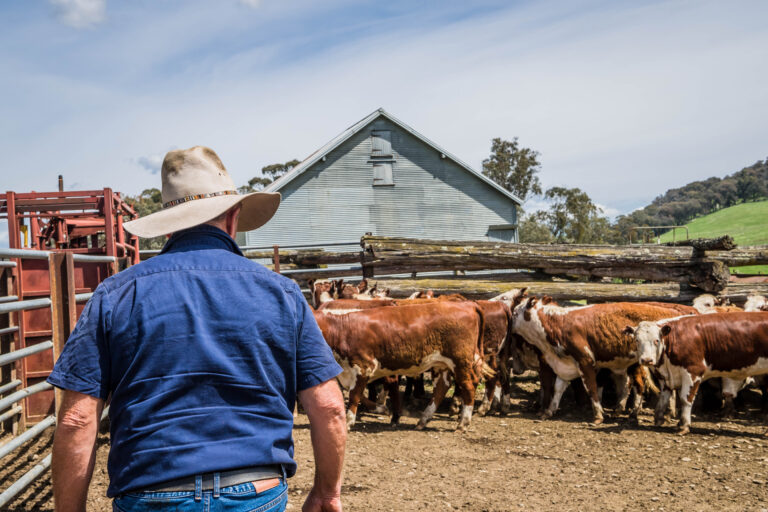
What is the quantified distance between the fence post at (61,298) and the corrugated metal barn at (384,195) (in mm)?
20376

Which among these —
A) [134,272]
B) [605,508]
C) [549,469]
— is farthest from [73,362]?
[549,469]

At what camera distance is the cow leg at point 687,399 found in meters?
7.65

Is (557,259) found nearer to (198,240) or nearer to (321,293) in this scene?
(321,293)

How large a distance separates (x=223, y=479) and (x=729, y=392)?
8231 mm

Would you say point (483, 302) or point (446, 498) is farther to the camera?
point (483, 302)

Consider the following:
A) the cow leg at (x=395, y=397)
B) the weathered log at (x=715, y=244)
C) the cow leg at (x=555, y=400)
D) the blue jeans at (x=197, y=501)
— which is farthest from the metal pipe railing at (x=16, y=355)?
the weathered log at (x=715, y=244)

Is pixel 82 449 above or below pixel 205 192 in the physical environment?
below

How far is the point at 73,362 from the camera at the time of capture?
80.0 inches

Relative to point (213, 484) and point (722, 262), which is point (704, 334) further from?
point (213, 484)

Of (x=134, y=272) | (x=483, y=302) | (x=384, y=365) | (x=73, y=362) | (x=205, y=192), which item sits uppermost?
(x=205, y=192)

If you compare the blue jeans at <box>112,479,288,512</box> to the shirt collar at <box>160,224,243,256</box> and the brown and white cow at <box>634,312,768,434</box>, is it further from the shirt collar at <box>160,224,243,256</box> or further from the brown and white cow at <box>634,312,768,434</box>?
the brown and white cow at <box>634,312,768,434</box>

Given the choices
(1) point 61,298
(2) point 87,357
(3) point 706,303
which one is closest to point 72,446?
(2) point 87,357

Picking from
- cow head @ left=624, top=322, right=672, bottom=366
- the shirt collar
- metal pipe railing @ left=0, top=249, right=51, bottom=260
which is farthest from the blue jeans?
cow head @ left=624, top=322, right=672, bottom=366

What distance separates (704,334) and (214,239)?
713 centimetres
